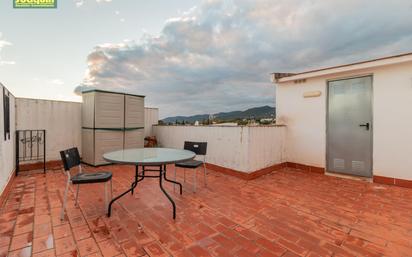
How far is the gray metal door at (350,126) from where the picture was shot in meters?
4.00

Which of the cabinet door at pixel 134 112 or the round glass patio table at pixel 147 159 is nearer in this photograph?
the round glass patio table at pixel 147 159

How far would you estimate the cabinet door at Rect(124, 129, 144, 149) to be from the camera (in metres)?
5.56

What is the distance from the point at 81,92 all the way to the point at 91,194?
3694 millimetres

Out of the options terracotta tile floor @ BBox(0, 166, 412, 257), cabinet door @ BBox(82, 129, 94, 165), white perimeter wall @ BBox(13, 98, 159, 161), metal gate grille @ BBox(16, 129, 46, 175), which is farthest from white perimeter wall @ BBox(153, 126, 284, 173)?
metal gate grille @ BBox(16, 129, 46, 175)

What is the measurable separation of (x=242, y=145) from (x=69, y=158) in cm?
324

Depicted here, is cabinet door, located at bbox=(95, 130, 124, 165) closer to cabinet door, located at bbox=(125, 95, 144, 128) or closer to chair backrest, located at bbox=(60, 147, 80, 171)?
cabinet door, located at bbox=(125, 95, 144, 128)

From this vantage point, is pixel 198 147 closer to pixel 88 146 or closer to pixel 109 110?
pixel 109 110

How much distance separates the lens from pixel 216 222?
7.09ft

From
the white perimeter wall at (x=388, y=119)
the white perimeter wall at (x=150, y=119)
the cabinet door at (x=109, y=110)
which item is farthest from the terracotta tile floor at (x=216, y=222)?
the white perimeter wall at (x=150, y=119)

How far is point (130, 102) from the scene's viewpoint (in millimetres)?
5574

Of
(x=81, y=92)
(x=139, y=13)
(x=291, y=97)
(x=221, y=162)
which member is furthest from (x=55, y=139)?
(x=291, y=97)

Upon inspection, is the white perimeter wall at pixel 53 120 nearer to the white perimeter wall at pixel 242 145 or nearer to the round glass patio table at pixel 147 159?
the white perimeter wall at pixel 242 145

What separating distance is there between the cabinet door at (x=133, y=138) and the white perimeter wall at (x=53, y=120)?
1.46 metres

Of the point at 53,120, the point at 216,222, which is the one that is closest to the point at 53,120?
the point at 53,120
